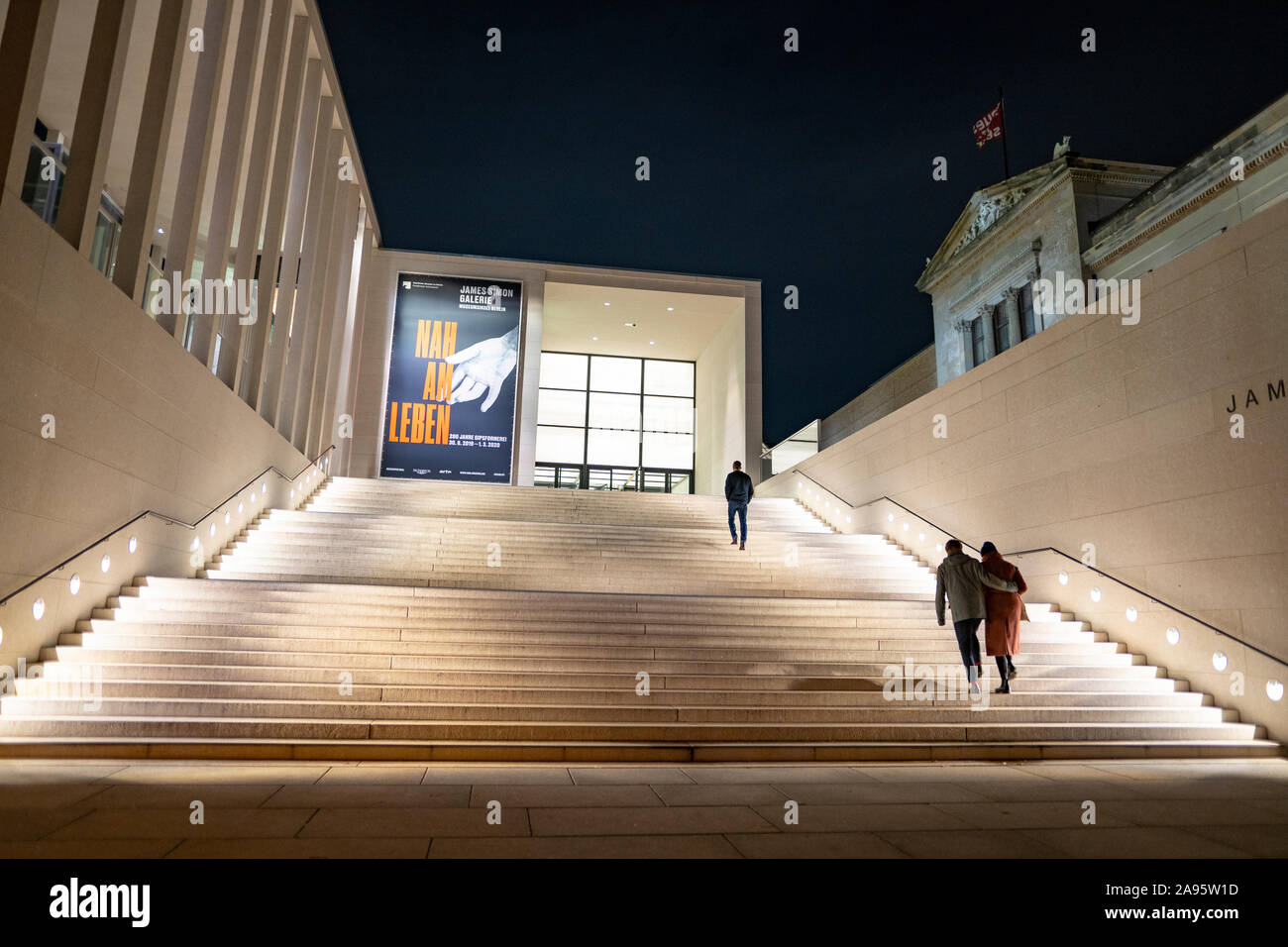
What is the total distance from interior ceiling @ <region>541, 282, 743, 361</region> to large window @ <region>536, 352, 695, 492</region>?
68cm

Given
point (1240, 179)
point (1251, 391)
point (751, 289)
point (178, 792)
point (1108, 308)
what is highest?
point (751, 289)

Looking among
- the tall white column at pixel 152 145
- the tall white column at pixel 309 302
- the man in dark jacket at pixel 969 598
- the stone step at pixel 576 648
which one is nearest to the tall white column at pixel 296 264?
the tall white column at pixel 309 302

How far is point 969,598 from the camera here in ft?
26.8

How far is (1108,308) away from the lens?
10.3 meters

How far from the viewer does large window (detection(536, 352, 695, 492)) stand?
31.2 m

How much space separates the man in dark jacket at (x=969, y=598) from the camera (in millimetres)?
8141

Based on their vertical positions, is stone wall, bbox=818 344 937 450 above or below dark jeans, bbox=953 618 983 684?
above

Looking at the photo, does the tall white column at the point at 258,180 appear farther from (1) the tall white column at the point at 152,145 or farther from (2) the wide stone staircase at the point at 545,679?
(2) the wide stone staircase at the point at 545,679

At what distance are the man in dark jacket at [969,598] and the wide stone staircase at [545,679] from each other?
1.34 ft

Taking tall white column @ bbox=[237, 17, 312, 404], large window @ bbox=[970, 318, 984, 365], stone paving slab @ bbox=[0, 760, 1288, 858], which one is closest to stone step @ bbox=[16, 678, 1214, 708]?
stone paving slab @ bbox=[0, 760, 1288, 858]

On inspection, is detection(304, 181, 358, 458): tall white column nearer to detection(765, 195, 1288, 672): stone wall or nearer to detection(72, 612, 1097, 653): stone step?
Result: detection(72, 612, 1097, 653): stone step

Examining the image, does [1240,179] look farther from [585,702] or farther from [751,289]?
[585,702]
